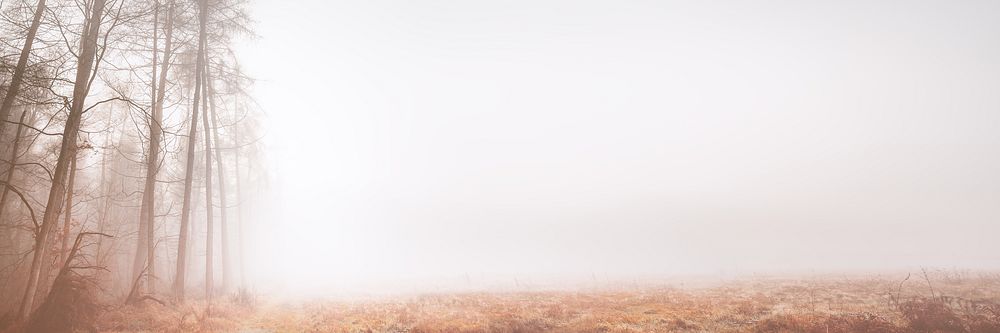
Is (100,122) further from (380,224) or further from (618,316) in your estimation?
(380,224)

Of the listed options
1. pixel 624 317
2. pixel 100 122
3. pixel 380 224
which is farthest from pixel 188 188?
pixel 380 224

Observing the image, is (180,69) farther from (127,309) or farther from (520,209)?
(520,209)

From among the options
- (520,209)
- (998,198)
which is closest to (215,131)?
(520,209)

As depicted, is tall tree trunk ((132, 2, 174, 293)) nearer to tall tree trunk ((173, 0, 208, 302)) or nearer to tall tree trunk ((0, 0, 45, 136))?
tall tree trunk ((173, 0, 208, 302))

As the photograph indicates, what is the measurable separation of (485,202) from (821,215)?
87928 mm

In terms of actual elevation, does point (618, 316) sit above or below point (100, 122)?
below

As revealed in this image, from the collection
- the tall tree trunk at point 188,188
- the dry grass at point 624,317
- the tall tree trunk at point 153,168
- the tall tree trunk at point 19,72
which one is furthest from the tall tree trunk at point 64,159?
the tall tree trunk at point 188,188

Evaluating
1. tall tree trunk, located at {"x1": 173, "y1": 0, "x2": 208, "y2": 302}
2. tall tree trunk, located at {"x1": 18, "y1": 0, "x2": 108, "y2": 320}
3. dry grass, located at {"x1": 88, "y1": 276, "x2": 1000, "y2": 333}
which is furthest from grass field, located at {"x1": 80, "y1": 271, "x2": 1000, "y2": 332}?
tall tree trunk, located at {"x1": 18, "y1": 0, "x2": 108, "y2": 320}

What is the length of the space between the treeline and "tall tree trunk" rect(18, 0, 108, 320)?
3 cm

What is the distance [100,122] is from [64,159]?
18828 millimetres

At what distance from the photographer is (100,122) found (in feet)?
69.7

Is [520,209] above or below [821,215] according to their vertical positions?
above

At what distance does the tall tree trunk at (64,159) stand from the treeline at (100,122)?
0.11 feet

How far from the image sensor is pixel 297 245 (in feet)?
284
